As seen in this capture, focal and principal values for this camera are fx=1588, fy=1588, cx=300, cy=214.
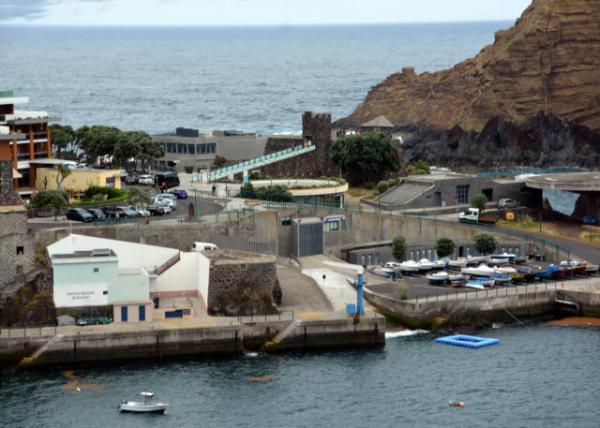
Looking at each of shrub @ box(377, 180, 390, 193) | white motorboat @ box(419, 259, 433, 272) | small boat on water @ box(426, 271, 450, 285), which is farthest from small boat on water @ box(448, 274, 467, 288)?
shrub @ box(377, 180, 390, 193)

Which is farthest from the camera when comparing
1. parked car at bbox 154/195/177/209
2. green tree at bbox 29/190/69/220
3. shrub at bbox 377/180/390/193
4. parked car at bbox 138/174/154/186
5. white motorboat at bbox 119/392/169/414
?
shrub at bbox 377/180/390/193

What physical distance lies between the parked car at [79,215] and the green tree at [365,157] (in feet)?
97.1

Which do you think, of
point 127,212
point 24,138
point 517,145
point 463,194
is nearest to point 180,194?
point 127,212

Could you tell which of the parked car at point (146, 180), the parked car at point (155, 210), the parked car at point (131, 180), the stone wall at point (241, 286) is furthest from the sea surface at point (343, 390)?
the parked car at point (131, 180)

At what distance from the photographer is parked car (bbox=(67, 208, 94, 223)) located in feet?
301

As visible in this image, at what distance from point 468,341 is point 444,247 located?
14951 mm

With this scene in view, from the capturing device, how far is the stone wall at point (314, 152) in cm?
11844

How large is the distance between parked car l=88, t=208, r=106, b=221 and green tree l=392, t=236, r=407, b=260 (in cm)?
1735

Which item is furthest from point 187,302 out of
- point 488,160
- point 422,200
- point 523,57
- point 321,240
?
point 523,57

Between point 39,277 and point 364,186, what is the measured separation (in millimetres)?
39958

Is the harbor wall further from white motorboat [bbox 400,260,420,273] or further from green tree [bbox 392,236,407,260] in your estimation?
green tree [bbox 392,236,407,260]

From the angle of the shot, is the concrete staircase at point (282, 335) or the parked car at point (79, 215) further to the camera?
the parked car at point (79, 215)

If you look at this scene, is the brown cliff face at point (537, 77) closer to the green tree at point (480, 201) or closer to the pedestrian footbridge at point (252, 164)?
the pedestrian footbridge at point (252, 164)

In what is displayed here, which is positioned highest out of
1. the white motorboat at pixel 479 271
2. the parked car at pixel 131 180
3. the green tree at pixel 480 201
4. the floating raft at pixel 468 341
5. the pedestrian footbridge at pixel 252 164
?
the pedestrian footbridge at pixel 252 164
